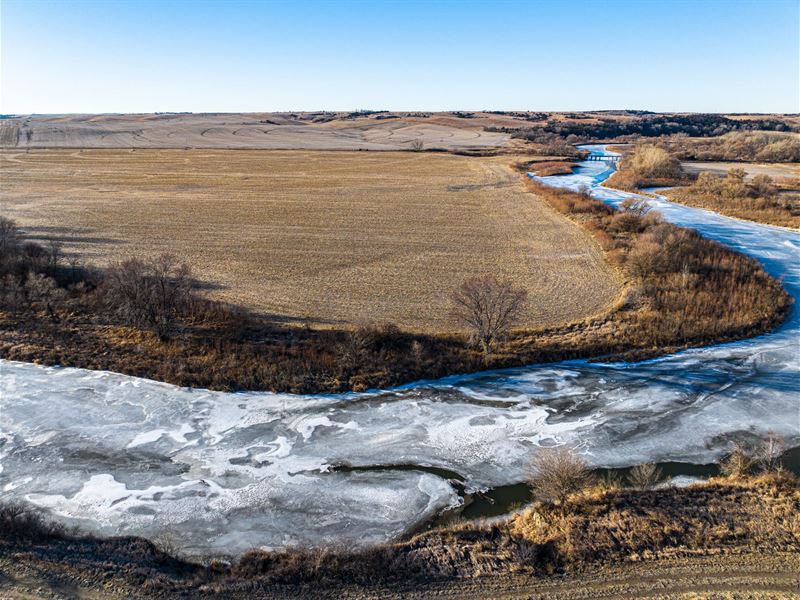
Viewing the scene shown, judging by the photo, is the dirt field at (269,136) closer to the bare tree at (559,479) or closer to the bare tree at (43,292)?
the bare tree at (43,292)

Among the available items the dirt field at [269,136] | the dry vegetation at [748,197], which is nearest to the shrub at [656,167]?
the dry vegetation at [748,197]

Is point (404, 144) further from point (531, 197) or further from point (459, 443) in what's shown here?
point (459, 443)

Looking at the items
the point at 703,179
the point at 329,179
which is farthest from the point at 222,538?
the point at 703,179

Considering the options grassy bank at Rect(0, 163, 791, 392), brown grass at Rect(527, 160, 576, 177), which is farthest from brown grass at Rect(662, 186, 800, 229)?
grassy bank at Rect(0, 163, 791, 392)

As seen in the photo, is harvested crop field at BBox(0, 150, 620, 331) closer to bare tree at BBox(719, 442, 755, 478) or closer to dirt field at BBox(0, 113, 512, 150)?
bare tree at BBox(719, 442, 755, 478)

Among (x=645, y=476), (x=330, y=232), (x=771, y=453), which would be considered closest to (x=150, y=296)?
(x=330, y=232)

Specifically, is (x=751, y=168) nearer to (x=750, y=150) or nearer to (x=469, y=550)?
(x=750, y=150)
